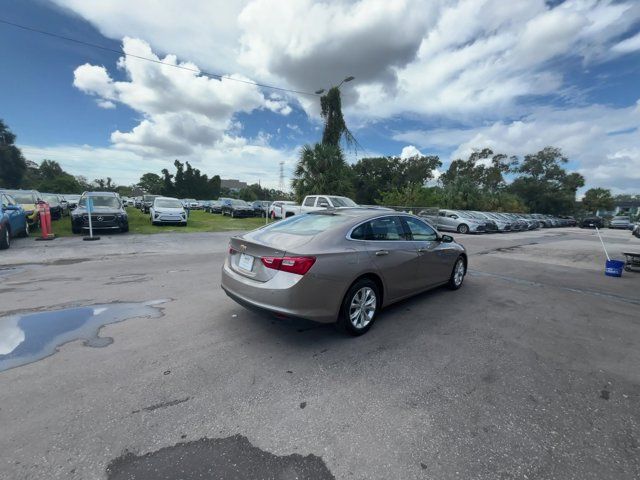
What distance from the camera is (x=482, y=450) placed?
6.68 feet

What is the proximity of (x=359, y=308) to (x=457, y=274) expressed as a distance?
10.1 feet

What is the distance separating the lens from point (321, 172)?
20844 millimetres

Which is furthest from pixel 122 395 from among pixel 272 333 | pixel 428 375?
pixel 428 375

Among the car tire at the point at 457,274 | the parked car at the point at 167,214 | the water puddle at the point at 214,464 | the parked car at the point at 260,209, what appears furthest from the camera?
the parked car at the point at 260,209

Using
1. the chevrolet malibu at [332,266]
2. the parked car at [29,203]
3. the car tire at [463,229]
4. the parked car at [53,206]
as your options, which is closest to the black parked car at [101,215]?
the parked car at [29,203]

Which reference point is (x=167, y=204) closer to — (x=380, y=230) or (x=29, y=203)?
(x=29, y=203)

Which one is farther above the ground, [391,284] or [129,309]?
[391,284]

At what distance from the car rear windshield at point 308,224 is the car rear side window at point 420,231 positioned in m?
1.23

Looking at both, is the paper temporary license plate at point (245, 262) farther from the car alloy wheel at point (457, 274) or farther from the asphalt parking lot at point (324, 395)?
the car alloy wheel at point (457, 274)

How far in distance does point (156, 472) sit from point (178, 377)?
0.99 meters

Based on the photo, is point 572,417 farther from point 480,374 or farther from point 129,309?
point 129,309

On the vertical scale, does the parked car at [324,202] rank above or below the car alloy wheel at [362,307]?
above

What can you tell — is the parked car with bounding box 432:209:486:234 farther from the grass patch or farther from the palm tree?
the grass patch

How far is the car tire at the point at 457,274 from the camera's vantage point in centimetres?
558
